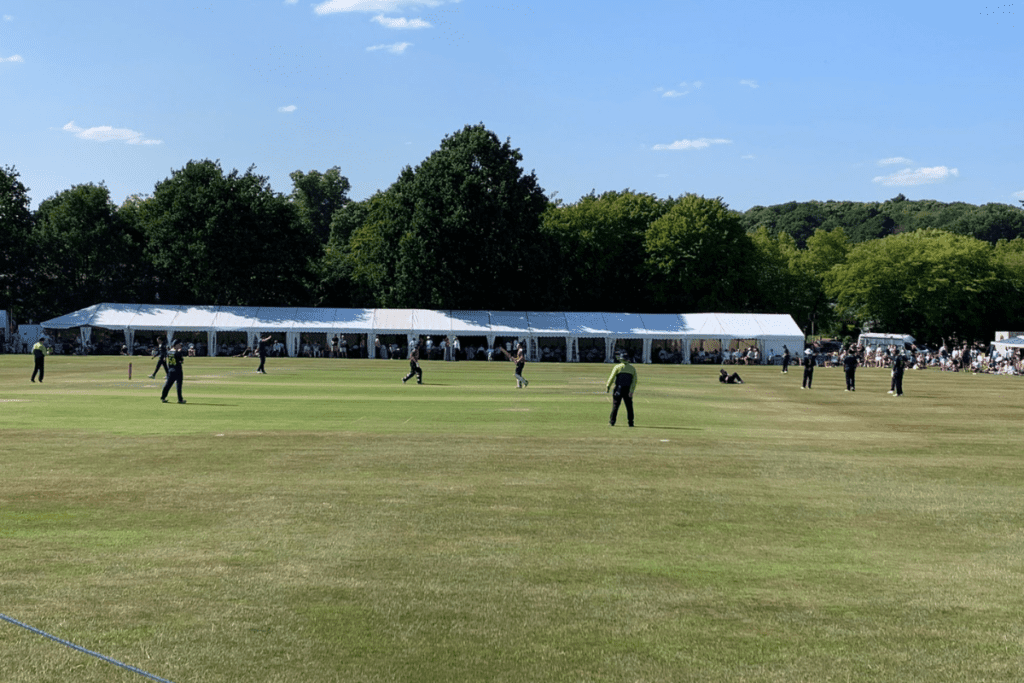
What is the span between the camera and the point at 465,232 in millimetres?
81750

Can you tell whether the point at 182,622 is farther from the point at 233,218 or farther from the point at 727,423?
the point at 233,218

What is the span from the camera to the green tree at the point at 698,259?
303 ft

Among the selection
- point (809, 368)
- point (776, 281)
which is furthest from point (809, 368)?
point (776, 281)

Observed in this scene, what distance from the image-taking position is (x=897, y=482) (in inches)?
657

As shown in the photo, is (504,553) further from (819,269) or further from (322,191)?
(322,191)

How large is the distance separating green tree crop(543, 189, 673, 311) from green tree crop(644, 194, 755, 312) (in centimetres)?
225

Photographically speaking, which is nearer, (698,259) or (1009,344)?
(1009,344)

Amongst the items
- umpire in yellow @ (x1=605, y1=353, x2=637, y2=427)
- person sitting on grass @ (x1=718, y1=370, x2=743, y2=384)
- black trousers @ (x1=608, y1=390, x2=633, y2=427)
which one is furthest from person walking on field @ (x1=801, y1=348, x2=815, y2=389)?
umpire in yellow @ (x1=605, y1=353, x2=637, y2=427)

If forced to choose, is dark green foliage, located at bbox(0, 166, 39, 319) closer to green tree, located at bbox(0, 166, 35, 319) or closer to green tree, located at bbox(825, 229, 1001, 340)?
green tree, located at bbox(0, 166, 35, 319)

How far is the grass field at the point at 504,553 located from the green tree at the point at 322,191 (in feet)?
365

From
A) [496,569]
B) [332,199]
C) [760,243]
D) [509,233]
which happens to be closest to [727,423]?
[496,569]

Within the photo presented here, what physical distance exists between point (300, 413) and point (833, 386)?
29853 millimetres

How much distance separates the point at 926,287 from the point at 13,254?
285ft

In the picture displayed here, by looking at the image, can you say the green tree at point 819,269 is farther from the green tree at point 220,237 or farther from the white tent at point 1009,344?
the green tree at point 220,237
